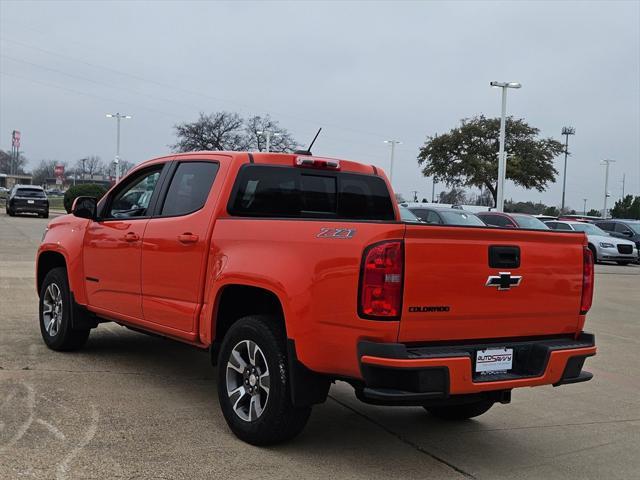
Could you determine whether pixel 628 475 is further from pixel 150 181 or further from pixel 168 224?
pixel 150 181

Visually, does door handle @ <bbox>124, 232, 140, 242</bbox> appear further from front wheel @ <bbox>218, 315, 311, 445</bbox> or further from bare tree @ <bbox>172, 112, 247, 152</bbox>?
bare tree @ <bbox>172, 112, 247, 152</bbox>

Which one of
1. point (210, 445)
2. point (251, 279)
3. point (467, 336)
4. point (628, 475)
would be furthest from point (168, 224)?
point (628, 475)

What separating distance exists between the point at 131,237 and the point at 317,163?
170 cm

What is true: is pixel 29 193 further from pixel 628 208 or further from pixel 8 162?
pixel 8 162

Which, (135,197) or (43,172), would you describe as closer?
(135,197)

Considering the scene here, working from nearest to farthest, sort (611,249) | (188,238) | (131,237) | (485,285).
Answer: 1. (485,285)
2. (188,238)
3. (131,237)
4. (611,249)

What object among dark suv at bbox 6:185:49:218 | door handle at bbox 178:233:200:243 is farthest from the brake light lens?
dark suv at bbox 6:185:49:218

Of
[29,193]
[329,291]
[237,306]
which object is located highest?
[329,291]

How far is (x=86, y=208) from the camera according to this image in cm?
653

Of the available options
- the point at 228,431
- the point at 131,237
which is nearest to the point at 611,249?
the point at 131,237

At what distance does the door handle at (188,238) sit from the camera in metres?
5.18

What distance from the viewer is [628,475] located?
4438mm

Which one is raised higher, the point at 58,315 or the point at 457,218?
the point at 457,218

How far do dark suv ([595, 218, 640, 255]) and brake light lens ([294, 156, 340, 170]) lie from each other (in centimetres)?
2582
